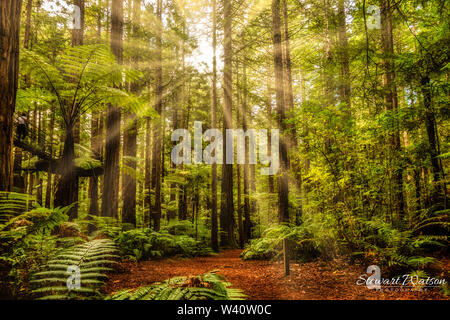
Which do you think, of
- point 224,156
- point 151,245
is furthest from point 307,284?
point 224,156

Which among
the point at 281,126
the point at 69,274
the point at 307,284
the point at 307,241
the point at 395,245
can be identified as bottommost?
the point at 307,284

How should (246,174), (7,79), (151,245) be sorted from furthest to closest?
(246,174) < (151,245) < (7,79)

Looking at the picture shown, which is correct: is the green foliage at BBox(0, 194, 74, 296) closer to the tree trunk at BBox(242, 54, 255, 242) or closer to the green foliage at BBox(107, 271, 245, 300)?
the green foliage at BBox(107, 271, 245, 300)

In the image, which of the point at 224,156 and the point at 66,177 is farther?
the point at 224,156

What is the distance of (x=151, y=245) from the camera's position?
6641 millimetres

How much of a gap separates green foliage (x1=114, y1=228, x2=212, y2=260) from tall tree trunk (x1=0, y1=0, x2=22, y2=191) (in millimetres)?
3403

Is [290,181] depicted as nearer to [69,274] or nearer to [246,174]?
[69,274]

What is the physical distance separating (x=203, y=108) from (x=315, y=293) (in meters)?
13.3

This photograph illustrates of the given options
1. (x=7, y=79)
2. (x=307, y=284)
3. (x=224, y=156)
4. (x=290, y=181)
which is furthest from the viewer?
(x=224, y=156)

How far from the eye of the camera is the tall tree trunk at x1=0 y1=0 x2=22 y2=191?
102 inches

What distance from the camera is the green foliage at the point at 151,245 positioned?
6.08 metres

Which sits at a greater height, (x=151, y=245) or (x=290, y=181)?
(x=290, y=181)

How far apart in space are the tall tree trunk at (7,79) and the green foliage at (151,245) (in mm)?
3403

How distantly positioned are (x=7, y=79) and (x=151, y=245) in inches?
214
